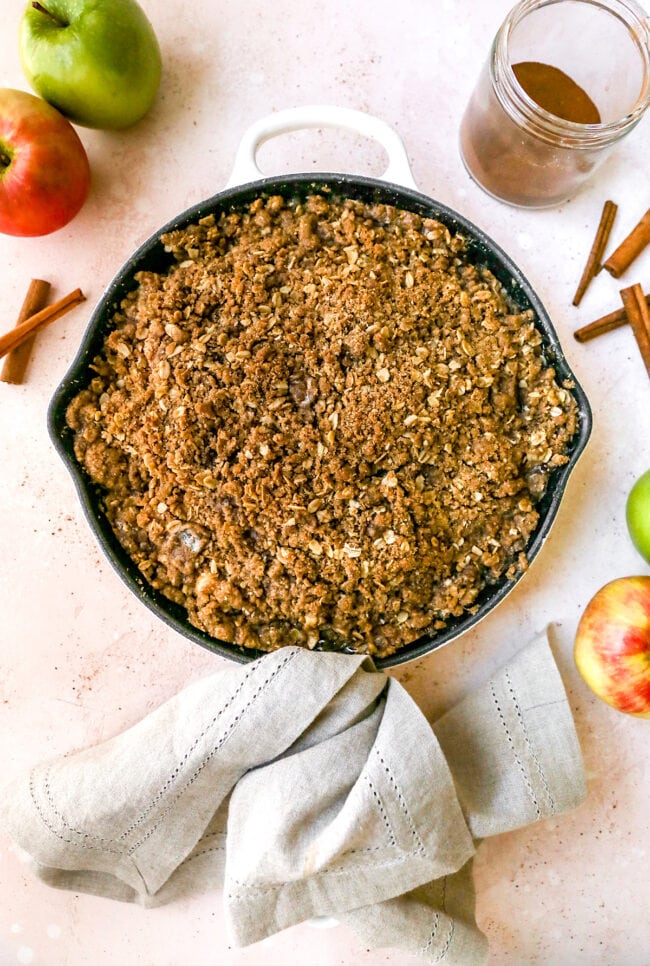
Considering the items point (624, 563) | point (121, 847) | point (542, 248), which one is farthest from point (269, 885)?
point (542, 248)

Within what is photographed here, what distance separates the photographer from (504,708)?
1.04 metres

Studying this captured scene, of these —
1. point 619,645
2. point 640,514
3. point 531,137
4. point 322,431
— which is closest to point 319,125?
point 531,137

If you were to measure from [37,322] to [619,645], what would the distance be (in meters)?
0.89

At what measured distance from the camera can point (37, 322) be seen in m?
1.07

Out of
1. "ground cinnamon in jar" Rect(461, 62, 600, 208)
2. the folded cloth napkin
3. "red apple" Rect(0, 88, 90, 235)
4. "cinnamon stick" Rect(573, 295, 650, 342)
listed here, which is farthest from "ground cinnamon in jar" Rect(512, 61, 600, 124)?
the folded cloth napkin

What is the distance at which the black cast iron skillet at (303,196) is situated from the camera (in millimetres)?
936

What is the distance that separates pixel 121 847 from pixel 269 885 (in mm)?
218

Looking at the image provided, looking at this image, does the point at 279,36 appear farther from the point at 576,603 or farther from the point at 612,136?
the point at 576,603

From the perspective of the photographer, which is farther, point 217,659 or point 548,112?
point 217,659

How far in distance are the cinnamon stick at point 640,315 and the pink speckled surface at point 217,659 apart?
0.12 ft

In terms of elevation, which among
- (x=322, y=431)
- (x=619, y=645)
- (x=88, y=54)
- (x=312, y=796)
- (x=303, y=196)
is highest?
(x=88, y=54)

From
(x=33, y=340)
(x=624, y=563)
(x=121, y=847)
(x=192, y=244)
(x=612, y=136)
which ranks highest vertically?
(x=612, y=136)

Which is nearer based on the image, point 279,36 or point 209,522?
point 209,522

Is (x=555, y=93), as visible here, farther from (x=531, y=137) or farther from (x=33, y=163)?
(x=33, y=163)
